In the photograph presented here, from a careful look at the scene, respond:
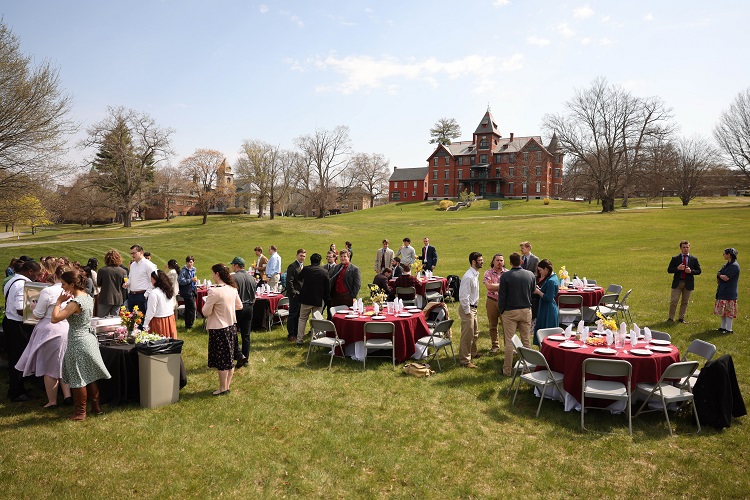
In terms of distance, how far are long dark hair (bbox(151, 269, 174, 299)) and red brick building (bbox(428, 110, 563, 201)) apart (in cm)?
6696

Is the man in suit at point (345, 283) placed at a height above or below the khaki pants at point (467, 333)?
above

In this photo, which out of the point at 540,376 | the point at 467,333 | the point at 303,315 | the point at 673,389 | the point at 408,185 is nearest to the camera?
the point at 673,389

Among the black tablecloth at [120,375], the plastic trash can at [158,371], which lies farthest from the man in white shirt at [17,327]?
the plastic trash can at [158,371]

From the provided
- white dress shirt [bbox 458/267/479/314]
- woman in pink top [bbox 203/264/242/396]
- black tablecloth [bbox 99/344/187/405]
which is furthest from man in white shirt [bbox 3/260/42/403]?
white dress shirt [bbox 458/267/479/314]

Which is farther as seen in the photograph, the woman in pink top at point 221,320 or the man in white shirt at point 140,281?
the man in white shirt at point 140,281

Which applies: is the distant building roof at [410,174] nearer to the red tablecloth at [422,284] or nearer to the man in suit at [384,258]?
the man in suit at [384,258]

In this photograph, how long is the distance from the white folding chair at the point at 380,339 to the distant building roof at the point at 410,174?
251 ft

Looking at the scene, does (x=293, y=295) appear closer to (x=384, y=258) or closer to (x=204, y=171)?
(x=384, y=258)

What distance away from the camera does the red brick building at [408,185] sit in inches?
3287

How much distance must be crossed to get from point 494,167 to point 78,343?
72.9 m

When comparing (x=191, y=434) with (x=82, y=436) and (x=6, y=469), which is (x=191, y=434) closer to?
(x=82, y=436)

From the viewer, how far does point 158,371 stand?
659cm

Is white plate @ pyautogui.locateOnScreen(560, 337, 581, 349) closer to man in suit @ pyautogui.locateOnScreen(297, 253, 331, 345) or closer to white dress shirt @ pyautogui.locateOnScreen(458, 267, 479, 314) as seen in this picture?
white dress shirt @ pyautogui.locateOnScreen(458, 267, 479, 314)

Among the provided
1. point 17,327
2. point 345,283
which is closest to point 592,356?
point 345,283
